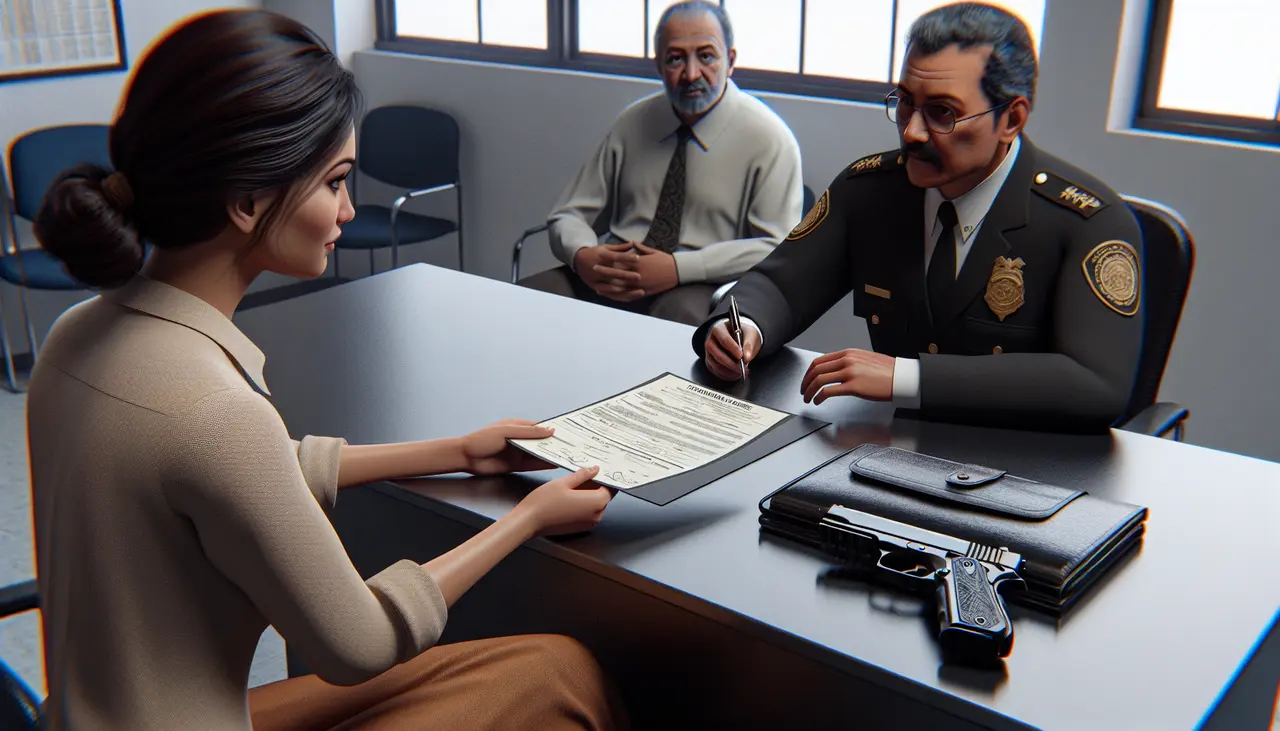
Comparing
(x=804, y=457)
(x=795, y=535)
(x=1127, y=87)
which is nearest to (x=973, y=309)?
(x=804, y=457)

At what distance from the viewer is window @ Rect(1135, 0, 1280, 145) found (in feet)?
10.1

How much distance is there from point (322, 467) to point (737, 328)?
0.70m

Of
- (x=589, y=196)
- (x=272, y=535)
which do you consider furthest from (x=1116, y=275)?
(x=589, y=196)

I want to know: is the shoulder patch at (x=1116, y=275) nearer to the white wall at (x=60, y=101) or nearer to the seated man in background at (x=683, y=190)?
the seated man in background at (x=683, y=190)

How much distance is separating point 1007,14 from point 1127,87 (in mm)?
1587

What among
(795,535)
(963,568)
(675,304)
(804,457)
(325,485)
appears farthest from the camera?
(675,304)

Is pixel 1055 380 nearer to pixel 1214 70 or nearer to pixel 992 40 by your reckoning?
pixel 992 40

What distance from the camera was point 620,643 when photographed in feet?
4.69

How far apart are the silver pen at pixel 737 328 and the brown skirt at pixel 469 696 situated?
1.95 feet

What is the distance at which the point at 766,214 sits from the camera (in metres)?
3.19

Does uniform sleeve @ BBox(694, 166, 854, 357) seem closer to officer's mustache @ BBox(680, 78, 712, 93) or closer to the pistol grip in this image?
the pistol grip

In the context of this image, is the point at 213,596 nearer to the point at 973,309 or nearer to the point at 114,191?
the point at 114,191

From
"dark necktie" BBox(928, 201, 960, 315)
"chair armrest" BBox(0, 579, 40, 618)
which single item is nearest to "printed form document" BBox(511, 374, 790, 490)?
"dark necktie" BBox(928, 201, 960, 315)

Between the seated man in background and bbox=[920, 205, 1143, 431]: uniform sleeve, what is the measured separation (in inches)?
55.3
